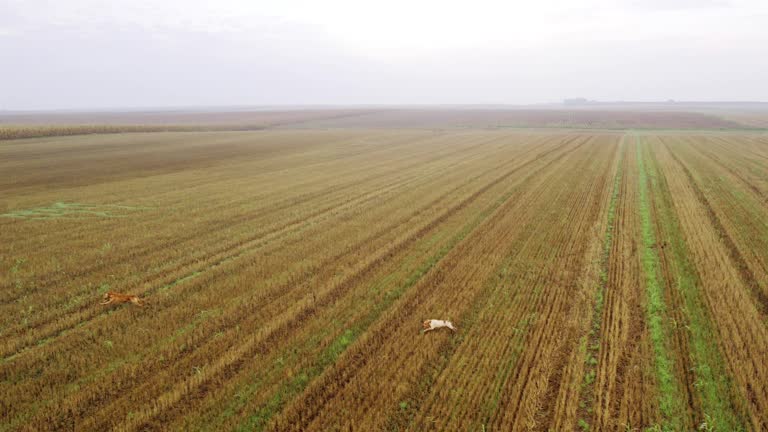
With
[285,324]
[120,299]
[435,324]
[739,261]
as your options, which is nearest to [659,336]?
[435,324]

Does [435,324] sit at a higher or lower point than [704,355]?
higher

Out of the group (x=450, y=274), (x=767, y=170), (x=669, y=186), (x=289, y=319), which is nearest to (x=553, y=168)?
(x=669, y=186)

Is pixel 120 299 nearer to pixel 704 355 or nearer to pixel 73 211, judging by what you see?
pixel 73 211

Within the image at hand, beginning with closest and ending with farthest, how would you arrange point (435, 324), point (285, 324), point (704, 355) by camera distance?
point (704, 355)
point (435, 324)
point (285, 324)

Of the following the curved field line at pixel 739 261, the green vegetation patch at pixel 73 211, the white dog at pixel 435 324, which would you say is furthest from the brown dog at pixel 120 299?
the curved field line at pixel 739 261

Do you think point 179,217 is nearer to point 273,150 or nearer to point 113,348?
point 113,348

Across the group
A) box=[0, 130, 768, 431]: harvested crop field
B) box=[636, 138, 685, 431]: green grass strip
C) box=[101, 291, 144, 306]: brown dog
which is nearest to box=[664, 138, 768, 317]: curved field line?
box=[0, 130, 768, 431]: harvested crop field

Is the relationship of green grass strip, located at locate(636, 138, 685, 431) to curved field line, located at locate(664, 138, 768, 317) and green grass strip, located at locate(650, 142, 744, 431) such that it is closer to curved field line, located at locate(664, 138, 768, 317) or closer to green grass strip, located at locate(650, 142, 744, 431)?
green grass strip, located at locate(650, 142, 744, 431)
